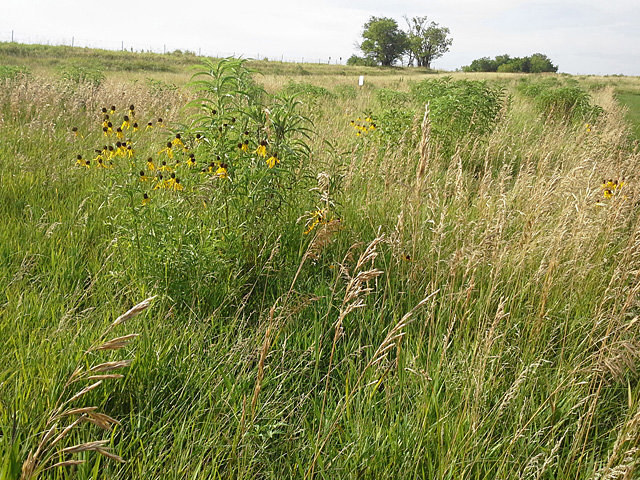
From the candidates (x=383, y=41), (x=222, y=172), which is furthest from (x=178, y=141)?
(x=383, y=41)

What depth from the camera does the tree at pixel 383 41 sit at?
70.4 m

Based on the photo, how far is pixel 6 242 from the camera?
246 cm

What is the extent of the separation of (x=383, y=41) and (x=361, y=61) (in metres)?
4.55

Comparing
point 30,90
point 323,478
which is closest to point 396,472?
point 323,478

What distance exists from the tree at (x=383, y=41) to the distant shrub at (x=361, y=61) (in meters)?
0.72

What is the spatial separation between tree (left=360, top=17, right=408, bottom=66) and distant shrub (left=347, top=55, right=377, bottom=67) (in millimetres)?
718

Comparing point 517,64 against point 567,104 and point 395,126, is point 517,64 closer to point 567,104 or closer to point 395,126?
Result: point 567,104

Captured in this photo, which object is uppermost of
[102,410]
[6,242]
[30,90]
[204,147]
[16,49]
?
[16,49]

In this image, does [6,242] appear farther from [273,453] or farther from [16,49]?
[16,49]

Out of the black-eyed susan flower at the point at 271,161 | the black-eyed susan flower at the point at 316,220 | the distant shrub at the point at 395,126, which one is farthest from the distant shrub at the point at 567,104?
the black-eyed susan flower at the point at 271,161

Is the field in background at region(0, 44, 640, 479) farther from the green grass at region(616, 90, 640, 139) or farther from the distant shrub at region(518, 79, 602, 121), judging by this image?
the green grass at region(616, 90, 640, 139)

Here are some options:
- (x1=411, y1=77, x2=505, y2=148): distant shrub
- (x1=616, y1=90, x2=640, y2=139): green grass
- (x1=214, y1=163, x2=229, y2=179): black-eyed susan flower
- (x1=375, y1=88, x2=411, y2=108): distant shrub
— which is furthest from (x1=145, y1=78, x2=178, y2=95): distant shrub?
(x1=616, y1=90, x2=640, y2=139): green grass

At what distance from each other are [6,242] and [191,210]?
997 millimetres

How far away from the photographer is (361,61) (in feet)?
239
